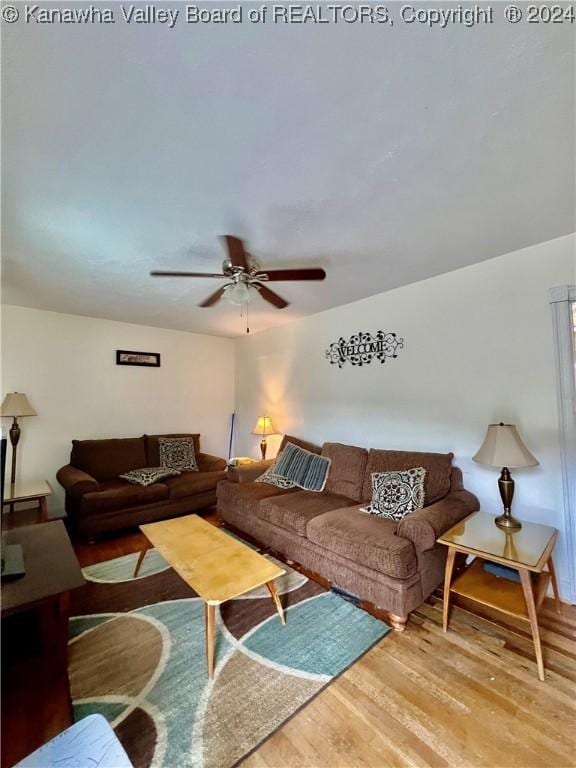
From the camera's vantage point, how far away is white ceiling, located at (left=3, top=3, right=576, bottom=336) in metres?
1.00

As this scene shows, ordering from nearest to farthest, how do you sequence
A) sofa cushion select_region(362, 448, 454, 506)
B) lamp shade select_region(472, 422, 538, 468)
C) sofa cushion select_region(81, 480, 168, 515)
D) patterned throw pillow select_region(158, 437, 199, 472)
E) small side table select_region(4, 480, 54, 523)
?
lamp shade select_region(472, 422, 538, 468) → sofa cushion select_region(362, 448, 454, 506) → small side table select_region(4, 480, 54, 523) → sofa cushion select_region(81, 480, 168, 515) → patterned throw pillow select_region(158, 437, 199, 472)

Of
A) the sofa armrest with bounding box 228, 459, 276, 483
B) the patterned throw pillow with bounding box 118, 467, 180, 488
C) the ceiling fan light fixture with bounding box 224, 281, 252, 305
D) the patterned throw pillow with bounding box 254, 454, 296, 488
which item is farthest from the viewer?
the patterned throw pillow with bounding box 118, 467, 180, 488

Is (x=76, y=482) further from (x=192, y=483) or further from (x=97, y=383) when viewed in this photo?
(x=97, y=383)

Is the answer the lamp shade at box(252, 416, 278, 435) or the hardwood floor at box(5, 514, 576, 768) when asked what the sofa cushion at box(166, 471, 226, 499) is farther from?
the hardwood floor at box(5, 514, 576, 768)

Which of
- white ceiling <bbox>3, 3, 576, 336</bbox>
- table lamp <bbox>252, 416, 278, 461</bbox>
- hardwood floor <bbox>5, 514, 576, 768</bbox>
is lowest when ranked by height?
hardwood floor <bbox>5, 514, 576, 768</bbox>

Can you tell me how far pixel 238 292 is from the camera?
2.17 metres

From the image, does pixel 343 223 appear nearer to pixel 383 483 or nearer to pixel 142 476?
pixel 383 483

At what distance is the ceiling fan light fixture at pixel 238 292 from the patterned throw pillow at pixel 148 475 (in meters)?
2.35

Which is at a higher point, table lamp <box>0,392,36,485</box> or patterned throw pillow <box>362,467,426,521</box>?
table lamp <box>0,392,36,485</box>

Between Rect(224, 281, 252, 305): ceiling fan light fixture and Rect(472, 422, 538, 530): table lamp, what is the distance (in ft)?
6.17

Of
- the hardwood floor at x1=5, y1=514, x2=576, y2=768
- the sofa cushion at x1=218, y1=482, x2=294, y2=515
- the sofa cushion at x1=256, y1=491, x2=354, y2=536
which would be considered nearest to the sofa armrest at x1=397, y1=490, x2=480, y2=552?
the hardwood floor at x1=5, y1=514, x2=576, y2=768

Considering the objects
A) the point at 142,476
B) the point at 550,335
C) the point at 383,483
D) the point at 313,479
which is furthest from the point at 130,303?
the point at 550,335

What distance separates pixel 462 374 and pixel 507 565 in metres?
1.44

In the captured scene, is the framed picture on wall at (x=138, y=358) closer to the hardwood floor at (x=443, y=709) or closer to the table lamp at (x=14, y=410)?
the table lamp at (x=14, y=410)
